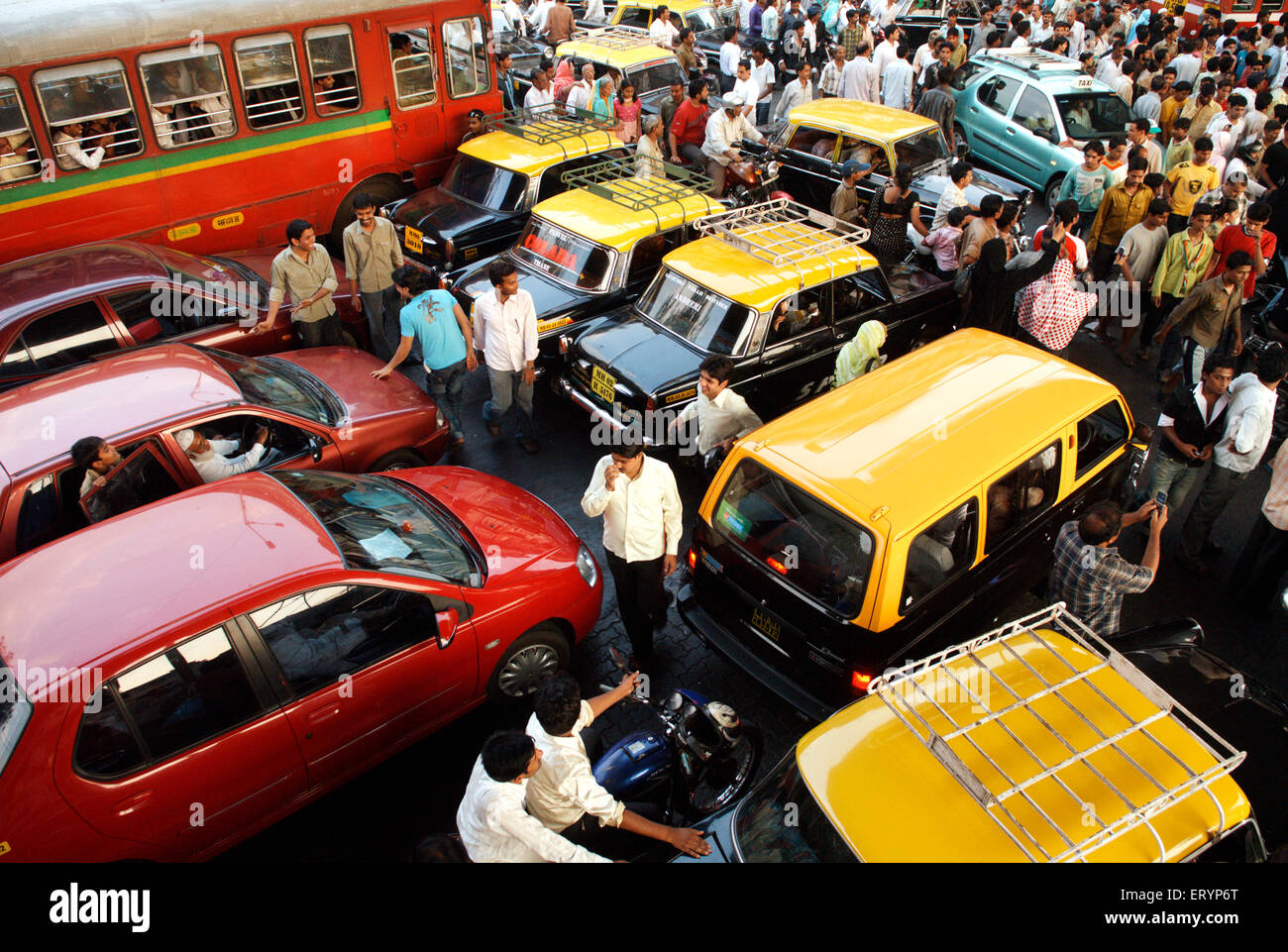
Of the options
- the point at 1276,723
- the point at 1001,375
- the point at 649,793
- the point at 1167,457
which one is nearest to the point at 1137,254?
the point at 1167,457

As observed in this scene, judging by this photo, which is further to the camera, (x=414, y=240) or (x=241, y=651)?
(x=414, y=240)

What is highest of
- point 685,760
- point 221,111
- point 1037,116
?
point 221,111

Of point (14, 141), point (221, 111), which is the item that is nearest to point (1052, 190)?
point (221, 111)

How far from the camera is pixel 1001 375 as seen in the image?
5625 millimetres

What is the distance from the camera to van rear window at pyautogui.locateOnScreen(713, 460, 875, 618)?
4590 millimetres

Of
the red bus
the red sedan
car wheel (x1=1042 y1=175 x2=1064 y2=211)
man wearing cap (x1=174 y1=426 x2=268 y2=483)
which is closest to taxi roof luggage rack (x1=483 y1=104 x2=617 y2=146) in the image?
the red bus

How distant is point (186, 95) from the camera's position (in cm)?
920

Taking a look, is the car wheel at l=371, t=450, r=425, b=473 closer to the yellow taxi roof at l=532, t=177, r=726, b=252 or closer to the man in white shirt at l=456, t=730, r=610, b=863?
the yellow taxi roof at l=532, t=177, r=726, b=252

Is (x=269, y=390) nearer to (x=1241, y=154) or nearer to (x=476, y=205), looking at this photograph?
(x=476, y=205)

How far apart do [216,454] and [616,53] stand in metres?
11.5

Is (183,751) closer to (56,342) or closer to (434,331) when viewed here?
(434,331)

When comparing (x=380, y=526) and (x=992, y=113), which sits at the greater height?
(x=992, y=113)

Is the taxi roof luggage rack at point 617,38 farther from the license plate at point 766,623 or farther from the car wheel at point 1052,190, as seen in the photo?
the license plate at point 766,623

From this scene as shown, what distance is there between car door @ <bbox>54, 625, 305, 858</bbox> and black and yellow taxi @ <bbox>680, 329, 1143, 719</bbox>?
258 centimetres
